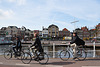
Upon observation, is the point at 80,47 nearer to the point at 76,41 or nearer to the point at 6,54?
the point at 76,41

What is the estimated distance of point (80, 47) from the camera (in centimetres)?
755

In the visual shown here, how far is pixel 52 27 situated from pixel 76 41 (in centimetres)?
9484

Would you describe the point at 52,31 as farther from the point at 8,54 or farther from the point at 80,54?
the point at 80,54

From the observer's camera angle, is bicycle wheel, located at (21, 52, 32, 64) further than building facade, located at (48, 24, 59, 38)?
No

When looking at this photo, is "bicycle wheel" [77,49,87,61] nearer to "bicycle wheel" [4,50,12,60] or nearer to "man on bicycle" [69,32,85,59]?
"man on bicycle" [69,32,85,59]

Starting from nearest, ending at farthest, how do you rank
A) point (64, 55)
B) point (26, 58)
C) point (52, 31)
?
point (26, 58), point (64, 55), point (52, 31)

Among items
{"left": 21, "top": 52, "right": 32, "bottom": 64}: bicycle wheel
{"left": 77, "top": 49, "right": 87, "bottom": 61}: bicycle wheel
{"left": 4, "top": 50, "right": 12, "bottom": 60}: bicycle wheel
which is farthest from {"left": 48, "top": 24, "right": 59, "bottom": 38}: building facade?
{"left": 21, "top": 52, "right": 32, "bottom": 64}: bicycle wheel

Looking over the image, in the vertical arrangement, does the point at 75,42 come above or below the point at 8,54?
above

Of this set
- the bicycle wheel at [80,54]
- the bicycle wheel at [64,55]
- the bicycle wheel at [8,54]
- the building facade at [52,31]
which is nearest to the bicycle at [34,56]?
the bicycle wheel at [64,55]

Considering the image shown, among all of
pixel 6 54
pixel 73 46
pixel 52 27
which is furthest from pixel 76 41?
pixel 52 27

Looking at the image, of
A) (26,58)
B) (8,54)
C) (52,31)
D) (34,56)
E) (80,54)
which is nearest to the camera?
(34,56)

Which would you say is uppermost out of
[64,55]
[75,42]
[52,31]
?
[52,31]

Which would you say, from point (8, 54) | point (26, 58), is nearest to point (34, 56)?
point (26, 58)

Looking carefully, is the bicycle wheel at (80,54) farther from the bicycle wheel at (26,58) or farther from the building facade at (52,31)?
the building facade at (52,31)
